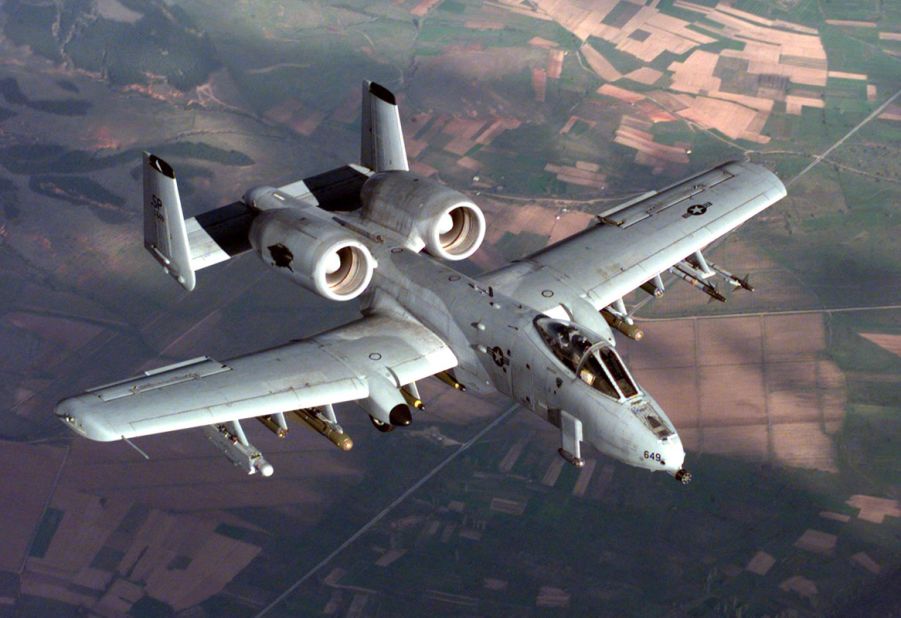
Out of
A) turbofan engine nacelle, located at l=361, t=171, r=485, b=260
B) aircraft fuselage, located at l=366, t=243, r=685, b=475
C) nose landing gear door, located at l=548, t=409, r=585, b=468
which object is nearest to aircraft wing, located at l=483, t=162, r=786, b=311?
turbofan engine nacelle, located at l=361, t=171, r=485, b=260

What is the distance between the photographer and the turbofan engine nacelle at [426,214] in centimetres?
3203

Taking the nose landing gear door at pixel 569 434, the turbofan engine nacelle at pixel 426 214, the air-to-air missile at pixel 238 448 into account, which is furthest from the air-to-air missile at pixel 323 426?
the turbofan engine nacelle at pixel 426 214

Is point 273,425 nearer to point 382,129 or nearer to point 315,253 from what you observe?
point 315,253

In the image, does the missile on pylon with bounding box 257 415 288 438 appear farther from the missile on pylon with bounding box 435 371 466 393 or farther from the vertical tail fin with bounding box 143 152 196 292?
the vertical tail fin with bounding box 143 152 196 292

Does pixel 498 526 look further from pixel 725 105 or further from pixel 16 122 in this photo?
pixel 16 122

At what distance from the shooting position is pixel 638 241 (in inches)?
1334

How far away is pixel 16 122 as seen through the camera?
58250 mm

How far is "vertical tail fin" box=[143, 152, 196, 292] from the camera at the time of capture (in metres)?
31.5

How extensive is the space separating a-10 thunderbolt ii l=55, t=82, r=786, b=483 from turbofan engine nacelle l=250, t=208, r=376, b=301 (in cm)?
4

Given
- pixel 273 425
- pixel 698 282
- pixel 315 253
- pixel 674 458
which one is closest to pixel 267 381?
pixel 273 425

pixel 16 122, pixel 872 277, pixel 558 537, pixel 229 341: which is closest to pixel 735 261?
pixel 872 277

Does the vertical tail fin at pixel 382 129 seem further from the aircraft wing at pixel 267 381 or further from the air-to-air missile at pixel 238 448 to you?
the air-to-air missile at pixel 238 448

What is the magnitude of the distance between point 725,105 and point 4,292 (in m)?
30.8

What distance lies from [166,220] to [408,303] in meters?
6.25
